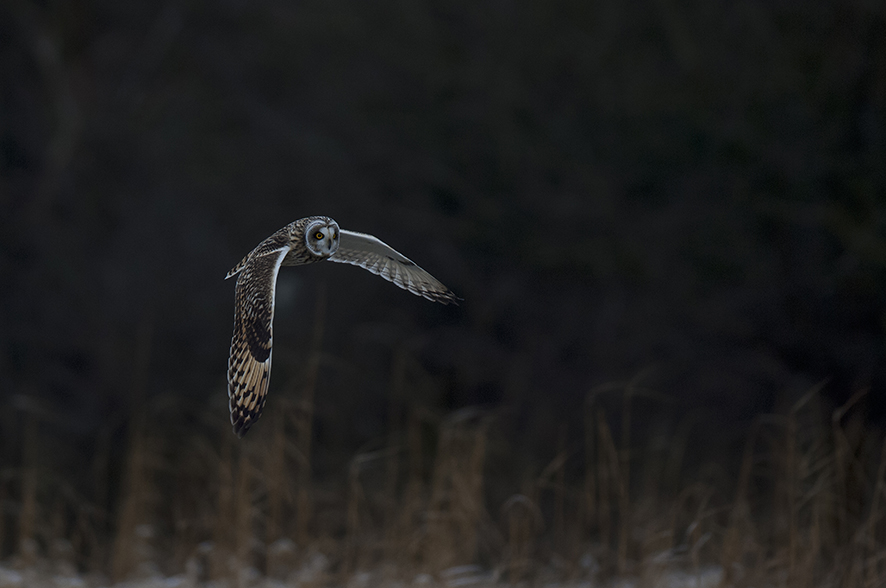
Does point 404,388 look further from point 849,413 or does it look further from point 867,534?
point 867,534

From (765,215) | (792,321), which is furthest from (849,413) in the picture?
(765,215)

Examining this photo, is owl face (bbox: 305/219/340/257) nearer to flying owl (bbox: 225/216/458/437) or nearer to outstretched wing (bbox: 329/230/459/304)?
flying owl (bbox: 225/216/458/437)

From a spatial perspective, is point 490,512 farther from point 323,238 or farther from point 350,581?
point 323,238

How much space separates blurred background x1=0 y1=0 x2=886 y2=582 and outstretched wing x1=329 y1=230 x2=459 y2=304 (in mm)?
2518

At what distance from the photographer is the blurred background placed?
5.48m

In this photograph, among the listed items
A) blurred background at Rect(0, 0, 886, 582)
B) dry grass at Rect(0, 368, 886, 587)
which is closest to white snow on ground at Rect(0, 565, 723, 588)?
dry grass at Rect(0, 368, 886, 587)

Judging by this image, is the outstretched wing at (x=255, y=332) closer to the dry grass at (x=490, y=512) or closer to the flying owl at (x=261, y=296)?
the flying owl at (x=261, y=296)

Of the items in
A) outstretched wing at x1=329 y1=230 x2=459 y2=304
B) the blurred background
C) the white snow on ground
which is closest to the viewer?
outstretched wing at x1=329 y1=230 x2=459 y2=304

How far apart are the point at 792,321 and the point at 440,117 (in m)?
2.87

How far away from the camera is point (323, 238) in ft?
4.42

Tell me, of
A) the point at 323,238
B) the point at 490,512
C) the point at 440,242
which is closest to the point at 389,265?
the point at 323,238

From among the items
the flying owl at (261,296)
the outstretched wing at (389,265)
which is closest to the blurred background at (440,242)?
the outstretched wing at (389,265)

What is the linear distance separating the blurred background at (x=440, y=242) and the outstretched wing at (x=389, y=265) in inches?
99.1

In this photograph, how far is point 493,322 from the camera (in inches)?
281
